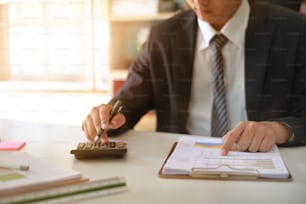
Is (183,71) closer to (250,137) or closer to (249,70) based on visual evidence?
(249,70)

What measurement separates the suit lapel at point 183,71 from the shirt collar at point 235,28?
0.12ft

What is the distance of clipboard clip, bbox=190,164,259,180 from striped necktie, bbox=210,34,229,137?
0.41m

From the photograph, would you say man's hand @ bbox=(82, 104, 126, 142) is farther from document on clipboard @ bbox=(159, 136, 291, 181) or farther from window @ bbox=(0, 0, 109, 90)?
window @ bbox=(0, 0, 109, 90)

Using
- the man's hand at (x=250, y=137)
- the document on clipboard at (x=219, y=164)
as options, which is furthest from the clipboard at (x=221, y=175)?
the man's hand at (x=250, y=137)

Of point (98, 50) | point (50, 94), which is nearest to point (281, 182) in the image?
point (50, 94)

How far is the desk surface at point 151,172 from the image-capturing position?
2.02 ft

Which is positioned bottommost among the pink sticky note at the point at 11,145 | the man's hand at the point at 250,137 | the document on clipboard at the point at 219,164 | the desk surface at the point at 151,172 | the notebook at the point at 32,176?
the desk surface at the point at 151,172

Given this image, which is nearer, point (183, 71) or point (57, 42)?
point (183, 71)

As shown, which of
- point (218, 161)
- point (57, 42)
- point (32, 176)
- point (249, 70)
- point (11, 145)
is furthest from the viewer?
point (57, 42)

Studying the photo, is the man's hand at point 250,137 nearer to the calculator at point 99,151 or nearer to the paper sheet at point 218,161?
the paper sheet at point 218,161

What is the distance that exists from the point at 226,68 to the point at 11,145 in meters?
0.57

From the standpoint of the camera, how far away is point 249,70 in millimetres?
1136

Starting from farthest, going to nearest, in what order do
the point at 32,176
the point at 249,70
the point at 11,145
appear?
1. the point at 249,70
2. the point at 11,145
3. the point at 32,176

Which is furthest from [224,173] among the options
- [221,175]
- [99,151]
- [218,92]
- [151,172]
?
[218,92]
